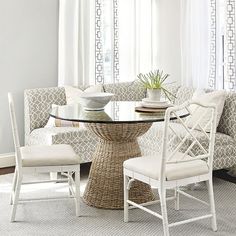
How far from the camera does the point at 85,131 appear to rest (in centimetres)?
507

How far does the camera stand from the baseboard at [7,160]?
554 centimetres

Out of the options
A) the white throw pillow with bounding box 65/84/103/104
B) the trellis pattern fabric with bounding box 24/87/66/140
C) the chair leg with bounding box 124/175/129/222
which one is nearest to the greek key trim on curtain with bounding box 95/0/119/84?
the white throw pillow with bounding box 65/84/103/104

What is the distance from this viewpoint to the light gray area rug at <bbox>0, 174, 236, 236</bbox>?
366cm

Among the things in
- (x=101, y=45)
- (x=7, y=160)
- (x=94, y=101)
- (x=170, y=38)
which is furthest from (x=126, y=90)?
(x=94, y=101)

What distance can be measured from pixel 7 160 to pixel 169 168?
2610 mm

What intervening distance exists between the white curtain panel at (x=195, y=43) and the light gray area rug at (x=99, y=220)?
1686mm

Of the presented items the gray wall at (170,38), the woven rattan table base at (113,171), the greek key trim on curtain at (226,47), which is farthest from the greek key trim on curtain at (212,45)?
the woven rattan table base at (113,171)

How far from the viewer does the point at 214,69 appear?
566 centimetres

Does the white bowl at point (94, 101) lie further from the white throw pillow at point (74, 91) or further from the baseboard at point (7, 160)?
the baseboard at point (7, 160)

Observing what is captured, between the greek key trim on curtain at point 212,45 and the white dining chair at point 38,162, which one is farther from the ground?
the greek key trim on curtain at point 212,45

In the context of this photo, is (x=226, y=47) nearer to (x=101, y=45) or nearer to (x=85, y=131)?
(x=101, y=45)

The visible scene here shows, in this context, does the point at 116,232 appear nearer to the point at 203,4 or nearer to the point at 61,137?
the point at 61,137

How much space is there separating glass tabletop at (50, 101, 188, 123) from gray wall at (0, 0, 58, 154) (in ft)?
4.60

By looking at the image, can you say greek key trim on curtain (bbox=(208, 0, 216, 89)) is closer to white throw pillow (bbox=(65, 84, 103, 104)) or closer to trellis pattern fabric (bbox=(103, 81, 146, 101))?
trellis pattern fabric (bbox=(103, 81, 146, 101))
